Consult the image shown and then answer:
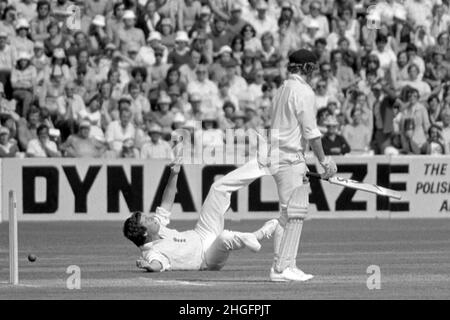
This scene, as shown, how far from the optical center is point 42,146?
24.0m

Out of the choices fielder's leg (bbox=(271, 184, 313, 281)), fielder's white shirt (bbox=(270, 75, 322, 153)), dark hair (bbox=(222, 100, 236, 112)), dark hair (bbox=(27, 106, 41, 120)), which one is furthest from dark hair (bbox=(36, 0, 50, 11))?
Answer: fielder's leg (bbox=(271, 184, 313, 281))

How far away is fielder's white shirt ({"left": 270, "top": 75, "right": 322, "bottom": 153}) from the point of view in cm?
1300

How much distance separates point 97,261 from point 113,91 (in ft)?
29.8

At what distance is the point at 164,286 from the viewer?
13.2 metres

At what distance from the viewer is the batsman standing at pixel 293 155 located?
512 inches

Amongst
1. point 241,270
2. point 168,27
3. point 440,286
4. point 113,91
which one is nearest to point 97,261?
point 241,270

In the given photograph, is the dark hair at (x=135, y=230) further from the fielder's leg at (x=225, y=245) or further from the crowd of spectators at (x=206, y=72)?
the crowd of spectators at (x=206, y=72)

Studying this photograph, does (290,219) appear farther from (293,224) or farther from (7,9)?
(7,9)

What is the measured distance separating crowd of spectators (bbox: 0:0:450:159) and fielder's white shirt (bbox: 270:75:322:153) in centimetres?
1087

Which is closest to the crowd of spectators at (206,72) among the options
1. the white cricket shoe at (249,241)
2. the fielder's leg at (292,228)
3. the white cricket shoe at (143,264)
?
the white cricket shoe at (143,264)

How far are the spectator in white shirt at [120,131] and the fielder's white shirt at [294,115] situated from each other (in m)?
11.5

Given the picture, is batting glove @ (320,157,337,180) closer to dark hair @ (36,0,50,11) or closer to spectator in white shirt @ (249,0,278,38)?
dark hair @ (36,0,50,11)

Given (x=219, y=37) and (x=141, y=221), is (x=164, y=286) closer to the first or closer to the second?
(x=141, y=221)

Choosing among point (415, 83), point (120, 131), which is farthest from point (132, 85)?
point (415, 83)
